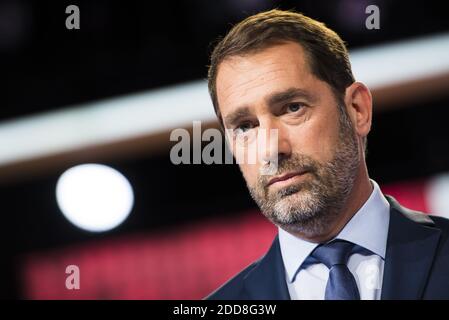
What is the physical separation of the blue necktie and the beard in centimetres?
3

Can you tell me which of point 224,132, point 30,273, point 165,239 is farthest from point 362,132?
point 30,273

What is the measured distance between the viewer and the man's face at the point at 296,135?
3.62ft

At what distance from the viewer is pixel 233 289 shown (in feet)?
4.00

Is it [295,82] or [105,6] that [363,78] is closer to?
[295,82]

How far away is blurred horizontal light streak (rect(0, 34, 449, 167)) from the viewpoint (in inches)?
52.6

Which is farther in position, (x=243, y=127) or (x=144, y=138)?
(x=144, y=138)

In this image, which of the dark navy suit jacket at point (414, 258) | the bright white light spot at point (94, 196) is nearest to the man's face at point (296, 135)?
the dark navy suit jacket at point (414, 258)

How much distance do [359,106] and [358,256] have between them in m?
0.26

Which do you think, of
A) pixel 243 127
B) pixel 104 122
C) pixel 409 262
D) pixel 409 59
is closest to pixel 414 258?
pixel 409 262

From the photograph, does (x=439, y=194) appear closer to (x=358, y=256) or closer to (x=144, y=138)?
(x=358, y=256)

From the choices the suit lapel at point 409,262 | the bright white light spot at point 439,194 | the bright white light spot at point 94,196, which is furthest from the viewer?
→ the bright white light spot at point 94,196

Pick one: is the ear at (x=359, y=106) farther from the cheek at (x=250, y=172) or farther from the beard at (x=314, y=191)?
the cheek at (x=250, y=172)

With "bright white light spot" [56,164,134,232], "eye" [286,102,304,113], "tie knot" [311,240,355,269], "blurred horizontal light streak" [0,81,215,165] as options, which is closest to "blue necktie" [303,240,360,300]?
"tie knot" [311,240,355,269]

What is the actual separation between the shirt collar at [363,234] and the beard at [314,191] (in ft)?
0.09
